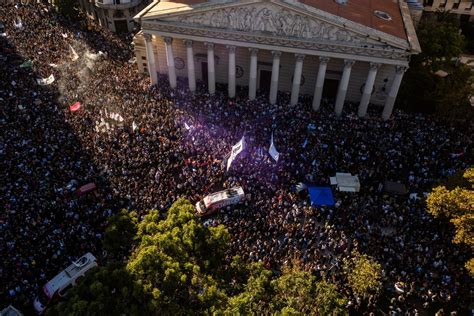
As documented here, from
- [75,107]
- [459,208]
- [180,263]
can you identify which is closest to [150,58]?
[75,107]

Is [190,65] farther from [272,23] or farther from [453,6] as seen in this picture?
[453,6]

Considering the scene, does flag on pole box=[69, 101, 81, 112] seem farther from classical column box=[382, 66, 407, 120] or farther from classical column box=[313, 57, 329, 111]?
classical column box=[382, 66, 407, 120]

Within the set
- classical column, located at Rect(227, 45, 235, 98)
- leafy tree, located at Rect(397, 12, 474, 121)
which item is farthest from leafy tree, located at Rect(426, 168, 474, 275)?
classical column, located at Rect(227, 45, 235, 98)

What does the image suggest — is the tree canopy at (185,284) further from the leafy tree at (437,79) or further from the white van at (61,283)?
the leafy tree at (437,79)

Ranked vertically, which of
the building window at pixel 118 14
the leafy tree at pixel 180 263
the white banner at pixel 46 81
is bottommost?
the white banner at pixel 46 81

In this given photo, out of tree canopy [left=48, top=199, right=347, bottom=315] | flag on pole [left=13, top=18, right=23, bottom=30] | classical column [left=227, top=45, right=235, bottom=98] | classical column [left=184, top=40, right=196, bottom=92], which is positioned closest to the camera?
tree canopy [left=48, top=199, right=347, bottom=315]

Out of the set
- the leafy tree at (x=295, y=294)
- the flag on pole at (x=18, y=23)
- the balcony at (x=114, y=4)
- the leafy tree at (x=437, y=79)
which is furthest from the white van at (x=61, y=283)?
the flag on pole at (x=18, y=23)

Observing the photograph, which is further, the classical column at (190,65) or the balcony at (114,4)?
the balcony at (114,4)
